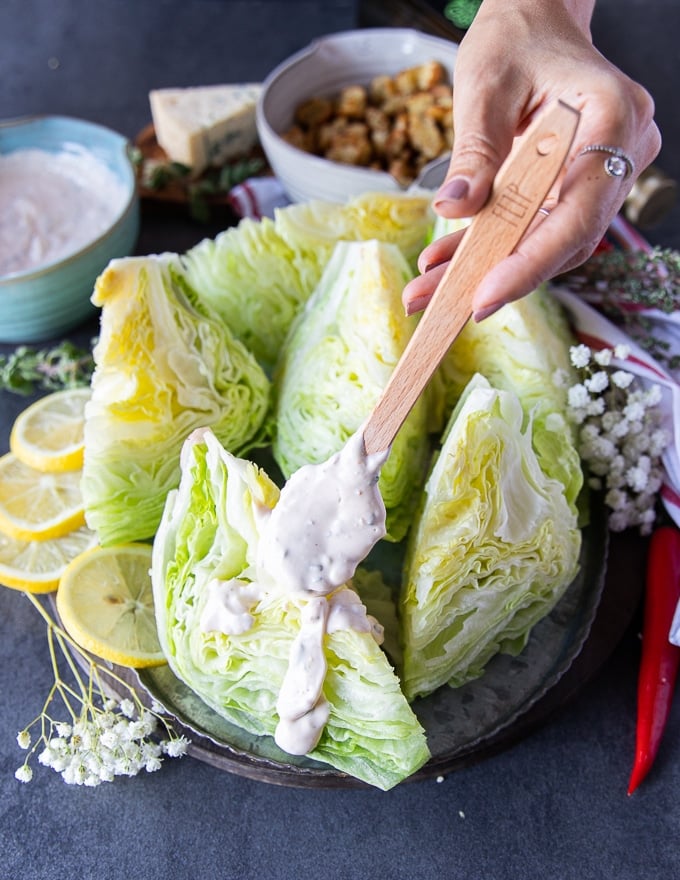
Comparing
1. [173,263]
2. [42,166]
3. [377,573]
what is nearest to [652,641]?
[377,573]

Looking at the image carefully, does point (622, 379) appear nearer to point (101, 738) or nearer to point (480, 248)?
point (480, 248)

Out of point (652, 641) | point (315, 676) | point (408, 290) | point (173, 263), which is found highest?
point (408, 290)

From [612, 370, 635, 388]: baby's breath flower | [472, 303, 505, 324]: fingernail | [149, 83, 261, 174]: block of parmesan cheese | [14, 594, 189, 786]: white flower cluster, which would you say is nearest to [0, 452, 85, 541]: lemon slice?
[14, 594, 189, 786]: white flower cluster

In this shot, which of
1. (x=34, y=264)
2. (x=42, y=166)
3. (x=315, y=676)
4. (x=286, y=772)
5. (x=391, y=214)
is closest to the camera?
(x=315, y=676)

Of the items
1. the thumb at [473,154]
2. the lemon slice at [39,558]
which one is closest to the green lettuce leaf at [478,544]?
the thumb at [473,154]

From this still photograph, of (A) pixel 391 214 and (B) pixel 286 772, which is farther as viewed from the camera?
(A) pixel 391 214

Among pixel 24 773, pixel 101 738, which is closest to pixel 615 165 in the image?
pixel 101 738

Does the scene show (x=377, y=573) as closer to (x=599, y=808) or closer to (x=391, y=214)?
(x=599, y=808)
